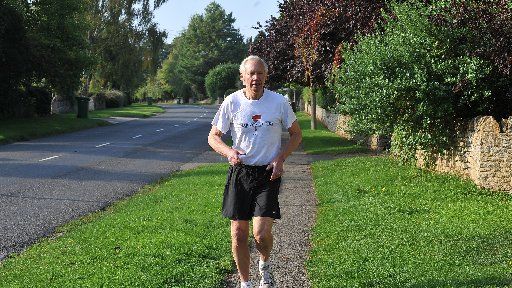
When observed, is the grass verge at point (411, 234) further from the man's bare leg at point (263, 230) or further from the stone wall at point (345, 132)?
the stone wall at point (345, 132)

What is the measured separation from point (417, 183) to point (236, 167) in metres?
7.43

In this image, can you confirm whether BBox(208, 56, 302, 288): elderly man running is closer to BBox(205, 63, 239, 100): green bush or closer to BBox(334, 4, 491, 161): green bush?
BBox(334, 4, 491, 161): green bush

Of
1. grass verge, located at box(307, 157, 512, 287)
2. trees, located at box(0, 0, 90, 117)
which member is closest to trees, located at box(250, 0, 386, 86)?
grass verge, located at box(307, 157, 512, 287)

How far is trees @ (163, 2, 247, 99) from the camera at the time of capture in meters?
111

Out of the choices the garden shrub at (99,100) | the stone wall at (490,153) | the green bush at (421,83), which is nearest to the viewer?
the stone wall at (490,153)

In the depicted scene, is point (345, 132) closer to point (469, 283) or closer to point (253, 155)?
point (469, 283)

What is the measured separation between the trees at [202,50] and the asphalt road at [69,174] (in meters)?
82.5

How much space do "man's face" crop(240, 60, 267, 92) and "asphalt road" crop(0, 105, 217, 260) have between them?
12.4 feet

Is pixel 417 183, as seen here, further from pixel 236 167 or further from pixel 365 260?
pixel 236 167

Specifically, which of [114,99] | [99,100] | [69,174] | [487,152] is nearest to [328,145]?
[69,174]

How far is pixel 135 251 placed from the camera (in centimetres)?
740

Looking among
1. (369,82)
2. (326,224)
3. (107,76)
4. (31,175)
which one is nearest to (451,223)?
(326,224)

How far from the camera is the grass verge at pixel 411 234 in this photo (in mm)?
6242

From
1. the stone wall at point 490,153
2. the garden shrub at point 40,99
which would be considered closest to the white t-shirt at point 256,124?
the stone wall at point 490,153
